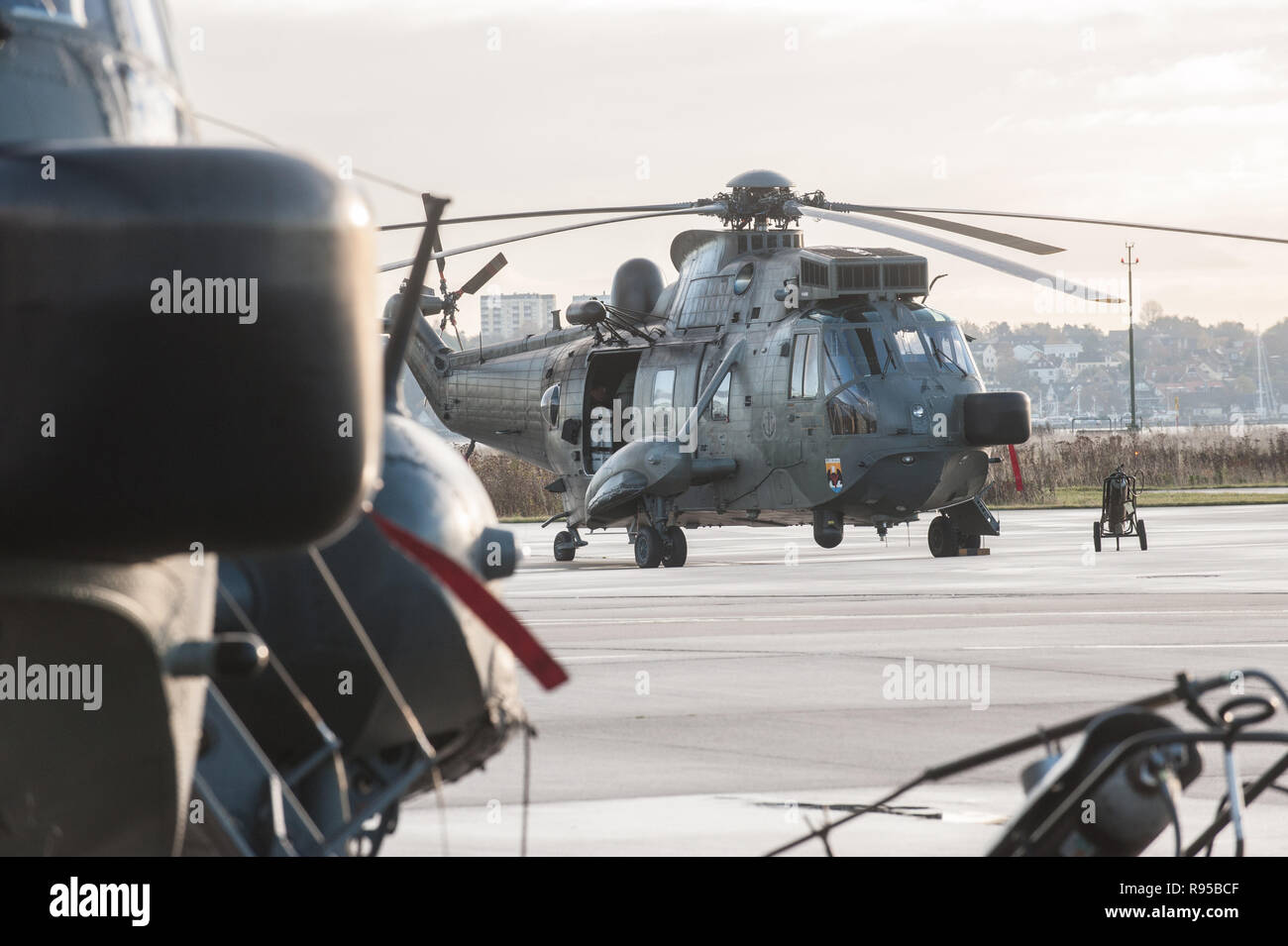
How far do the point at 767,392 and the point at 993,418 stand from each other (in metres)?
3.12

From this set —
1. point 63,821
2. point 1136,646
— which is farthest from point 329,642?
point 1136,646

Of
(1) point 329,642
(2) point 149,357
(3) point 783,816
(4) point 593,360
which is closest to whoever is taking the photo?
(2) point 149,357

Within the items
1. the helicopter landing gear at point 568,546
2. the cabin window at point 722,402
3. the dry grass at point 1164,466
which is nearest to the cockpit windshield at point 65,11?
the cabin window at point 722,402

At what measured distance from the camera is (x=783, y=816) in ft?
23.4

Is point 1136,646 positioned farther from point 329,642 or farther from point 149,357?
point 149,357

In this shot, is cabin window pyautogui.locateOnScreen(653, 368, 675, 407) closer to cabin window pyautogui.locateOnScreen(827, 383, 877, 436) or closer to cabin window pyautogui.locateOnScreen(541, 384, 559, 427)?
cabin window pyautogui.locateOnScreen(541, 384, 559, 427)

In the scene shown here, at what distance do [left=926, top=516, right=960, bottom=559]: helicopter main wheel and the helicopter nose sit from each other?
8.70 ft

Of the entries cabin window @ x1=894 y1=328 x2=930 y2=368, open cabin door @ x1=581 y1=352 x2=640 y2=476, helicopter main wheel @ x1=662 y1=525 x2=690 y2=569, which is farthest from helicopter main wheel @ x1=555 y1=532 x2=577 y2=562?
cabin window @ x1=894 y1=328 x2=930 y2=368

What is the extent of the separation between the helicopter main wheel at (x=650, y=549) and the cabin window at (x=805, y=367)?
3.08m

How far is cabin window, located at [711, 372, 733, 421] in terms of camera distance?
25.1 m

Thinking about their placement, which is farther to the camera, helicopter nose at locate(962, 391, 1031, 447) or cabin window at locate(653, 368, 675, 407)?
cabin window at locate(653, 368, 675, 407)

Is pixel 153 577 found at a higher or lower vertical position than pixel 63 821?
higher

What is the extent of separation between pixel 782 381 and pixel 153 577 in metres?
22.1

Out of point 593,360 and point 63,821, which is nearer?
point 63,821
